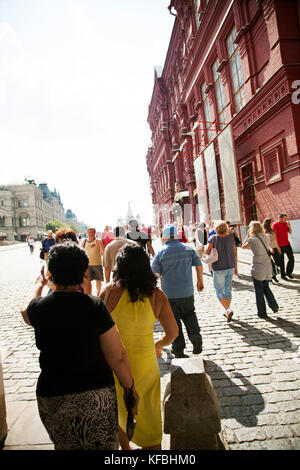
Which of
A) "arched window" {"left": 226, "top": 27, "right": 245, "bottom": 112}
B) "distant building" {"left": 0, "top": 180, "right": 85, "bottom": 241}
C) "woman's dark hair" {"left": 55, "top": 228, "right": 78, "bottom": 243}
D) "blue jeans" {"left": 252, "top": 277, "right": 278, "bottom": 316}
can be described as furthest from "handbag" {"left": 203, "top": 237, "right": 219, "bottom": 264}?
"distant building" {"left": 0, "top": 180, "right": 85, "bottom": 241}

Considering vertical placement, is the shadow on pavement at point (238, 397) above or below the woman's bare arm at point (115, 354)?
below

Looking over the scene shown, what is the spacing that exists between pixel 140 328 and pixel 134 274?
42cm

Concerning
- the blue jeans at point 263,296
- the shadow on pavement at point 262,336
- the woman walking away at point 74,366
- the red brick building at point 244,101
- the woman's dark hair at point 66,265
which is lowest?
the shadow on pavement at point 262,336

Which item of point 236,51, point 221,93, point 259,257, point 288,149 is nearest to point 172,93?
point 221,93

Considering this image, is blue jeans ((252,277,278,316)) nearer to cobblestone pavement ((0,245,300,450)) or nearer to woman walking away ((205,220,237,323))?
cobblestone pavement ((0,245,300,450))

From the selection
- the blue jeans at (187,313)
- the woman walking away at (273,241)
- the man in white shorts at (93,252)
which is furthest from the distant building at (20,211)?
the blue jeans at (187,313)

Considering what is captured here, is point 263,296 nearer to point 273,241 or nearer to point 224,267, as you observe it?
point 224,267

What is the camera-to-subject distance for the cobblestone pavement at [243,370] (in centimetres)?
242

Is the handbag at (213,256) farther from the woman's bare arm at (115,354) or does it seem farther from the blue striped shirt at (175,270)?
the woman's bare arm at (115,354)

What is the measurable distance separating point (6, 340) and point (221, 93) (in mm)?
18686

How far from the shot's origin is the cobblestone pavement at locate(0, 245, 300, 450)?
2424mm

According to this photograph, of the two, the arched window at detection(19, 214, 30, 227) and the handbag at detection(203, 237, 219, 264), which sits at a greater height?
the arched window at detection(19, 214, 30, 227)

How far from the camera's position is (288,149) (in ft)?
36.7
